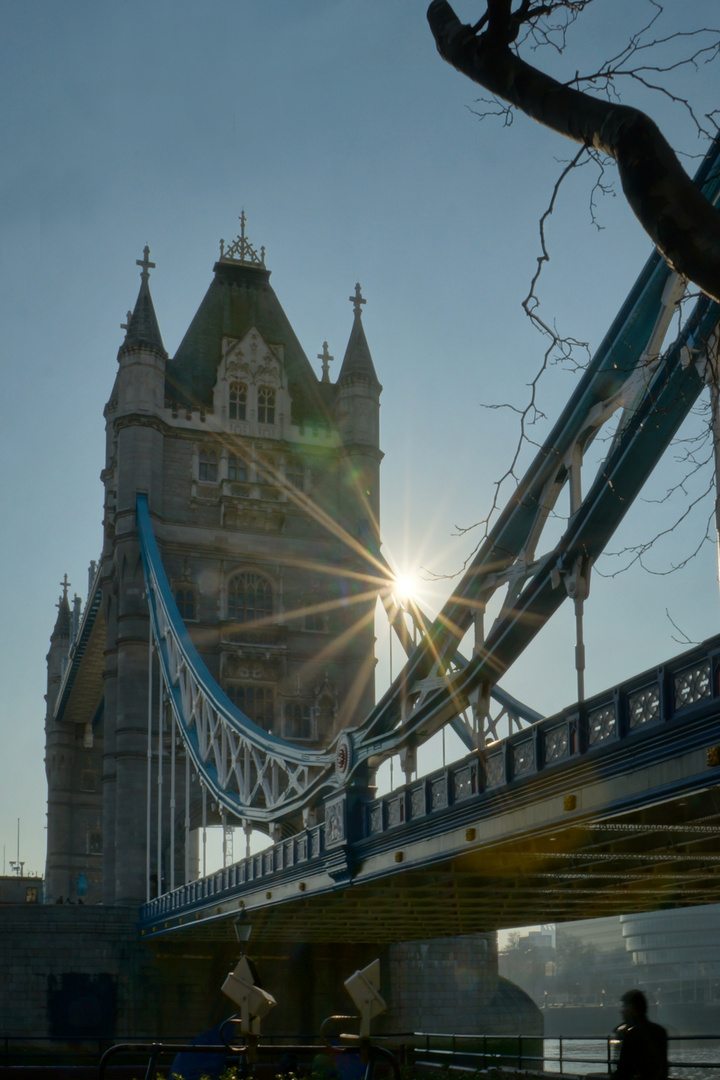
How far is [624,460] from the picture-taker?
15.3 meters

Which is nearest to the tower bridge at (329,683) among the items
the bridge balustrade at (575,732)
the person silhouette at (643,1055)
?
the bridge balustrade at (575,732)

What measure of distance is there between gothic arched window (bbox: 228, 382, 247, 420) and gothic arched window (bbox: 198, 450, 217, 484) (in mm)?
2128

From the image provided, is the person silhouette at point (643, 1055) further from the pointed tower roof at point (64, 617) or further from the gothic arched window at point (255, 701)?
the pointed tower roof at point (64, 617)

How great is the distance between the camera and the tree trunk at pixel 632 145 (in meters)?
5.41

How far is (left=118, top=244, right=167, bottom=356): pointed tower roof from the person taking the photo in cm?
5350

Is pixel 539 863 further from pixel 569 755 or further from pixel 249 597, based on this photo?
pixel 249 597

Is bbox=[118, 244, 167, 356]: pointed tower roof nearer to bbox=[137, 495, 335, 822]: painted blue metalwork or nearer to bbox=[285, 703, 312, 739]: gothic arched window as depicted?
bbox=[137, 495, 335, 822]: painted blue metalwork

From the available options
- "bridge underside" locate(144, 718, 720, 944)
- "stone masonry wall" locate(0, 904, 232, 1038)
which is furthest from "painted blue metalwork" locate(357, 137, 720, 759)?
"stone masonry wall" locate(0, 904, 232, 1038)

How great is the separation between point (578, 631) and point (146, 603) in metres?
35.8

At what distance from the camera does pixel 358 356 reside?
56562 mm

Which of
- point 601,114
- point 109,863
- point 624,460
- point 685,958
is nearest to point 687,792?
point 624,460

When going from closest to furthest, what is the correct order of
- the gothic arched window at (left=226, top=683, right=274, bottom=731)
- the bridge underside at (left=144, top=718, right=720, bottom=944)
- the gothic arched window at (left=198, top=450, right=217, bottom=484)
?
the bridge underside at (left=144, top=718, right=720, bottom=944) → the gothic arched window at (left=226, top=683, right=274, bottom=731) → the gothic arched window at (left=198, top=450, right=217, bottom=484)

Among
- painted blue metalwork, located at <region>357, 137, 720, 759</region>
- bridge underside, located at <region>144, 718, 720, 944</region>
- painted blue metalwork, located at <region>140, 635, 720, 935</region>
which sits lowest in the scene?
bridge underside, located at <region>144, 718, 720, 944</region>

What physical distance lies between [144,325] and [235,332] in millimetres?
4675
